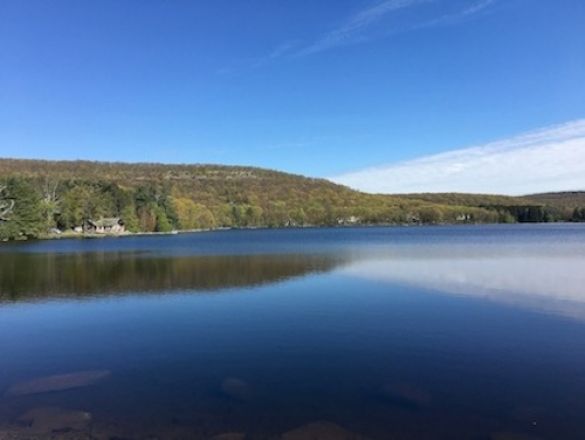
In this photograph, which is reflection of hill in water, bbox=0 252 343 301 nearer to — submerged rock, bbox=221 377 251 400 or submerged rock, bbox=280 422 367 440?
submerged rock, bbox=221 377 251 400

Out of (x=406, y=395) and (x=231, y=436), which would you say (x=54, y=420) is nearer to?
(x=231, y=436)

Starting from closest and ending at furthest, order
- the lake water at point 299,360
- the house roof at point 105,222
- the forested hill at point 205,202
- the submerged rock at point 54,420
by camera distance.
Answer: the submerged rock at point 54,420
the lake water at point 299,360
the forested hill at point 205,202
the house roof at point 105,222

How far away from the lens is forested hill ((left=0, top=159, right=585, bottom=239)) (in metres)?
95.4

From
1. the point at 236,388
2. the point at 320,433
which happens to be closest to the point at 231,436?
the point at 320,433

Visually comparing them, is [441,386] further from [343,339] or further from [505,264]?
[505,264]

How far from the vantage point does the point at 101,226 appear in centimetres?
9794

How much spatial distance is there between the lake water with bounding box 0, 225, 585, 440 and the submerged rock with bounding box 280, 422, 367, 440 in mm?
41

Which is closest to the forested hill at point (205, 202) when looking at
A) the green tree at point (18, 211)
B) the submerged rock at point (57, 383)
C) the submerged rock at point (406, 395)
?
the green tree at point (18, 211)

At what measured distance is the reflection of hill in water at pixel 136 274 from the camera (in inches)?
1030

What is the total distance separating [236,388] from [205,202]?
143814 mm

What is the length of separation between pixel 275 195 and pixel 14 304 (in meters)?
154

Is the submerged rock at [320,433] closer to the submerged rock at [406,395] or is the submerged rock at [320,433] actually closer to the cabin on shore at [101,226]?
the submerged rock at [406,395]


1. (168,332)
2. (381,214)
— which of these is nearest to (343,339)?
(168,332)

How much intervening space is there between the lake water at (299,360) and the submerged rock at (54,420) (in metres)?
0.04
